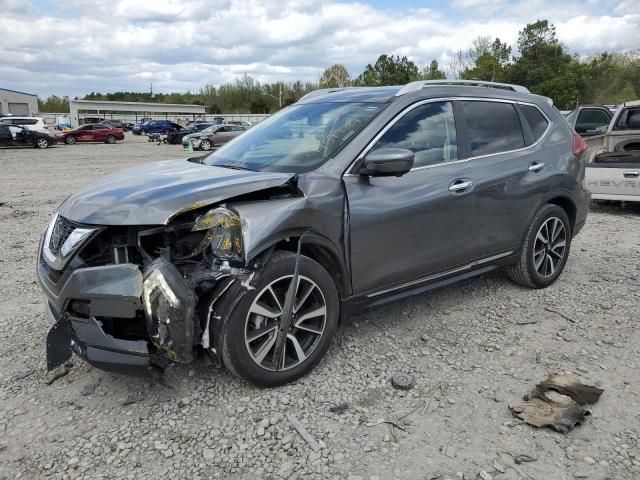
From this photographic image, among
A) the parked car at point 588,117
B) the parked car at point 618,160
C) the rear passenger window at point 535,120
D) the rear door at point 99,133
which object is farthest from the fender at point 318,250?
the rear door at point 99,133

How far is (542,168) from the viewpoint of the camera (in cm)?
463

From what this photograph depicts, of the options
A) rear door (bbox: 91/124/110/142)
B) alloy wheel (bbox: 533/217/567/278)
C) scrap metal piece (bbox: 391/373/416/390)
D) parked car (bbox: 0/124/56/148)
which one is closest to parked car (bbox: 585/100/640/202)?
alloy wheel (bbox: 533/217/567/278)

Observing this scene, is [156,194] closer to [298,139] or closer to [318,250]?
[318,250]

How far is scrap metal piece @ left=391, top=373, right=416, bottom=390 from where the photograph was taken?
3275mm

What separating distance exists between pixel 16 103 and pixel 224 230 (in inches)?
3489

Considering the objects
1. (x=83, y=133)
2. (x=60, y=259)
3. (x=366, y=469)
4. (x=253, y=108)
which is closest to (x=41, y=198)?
(x=60, y=259)

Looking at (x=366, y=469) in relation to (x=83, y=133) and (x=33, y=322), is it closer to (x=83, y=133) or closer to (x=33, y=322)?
(x=33, y=322)

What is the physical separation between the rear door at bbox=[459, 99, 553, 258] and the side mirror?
927mm

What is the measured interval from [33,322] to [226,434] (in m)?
2.28

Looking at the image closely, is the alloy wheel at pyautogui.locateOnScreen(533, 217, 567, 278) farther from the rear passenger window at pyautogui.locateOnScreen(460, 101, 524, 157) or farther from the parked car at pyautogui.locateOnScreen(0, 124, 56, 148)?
the parked car at pyautogui.locateOnScreen(0, 124, 56, 148)

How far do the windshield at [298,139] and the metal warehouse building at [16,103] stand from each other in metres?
81.5

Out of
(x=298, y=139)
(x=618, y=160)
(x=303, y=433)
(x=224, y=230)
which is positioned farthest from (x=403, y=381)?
(x=618, y=160)

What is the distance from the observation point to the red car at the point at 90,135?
33.6m

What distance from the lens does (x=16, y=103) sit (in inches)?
3039
